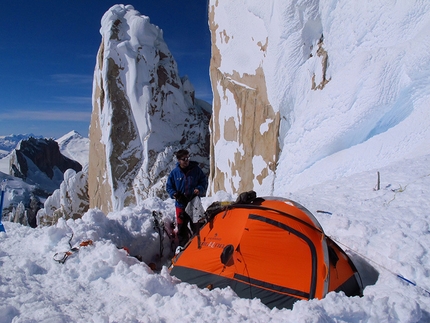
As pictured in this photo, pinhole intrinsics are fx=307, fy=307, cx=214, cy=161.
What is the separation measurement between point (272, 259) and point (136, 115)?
19470 millimetres

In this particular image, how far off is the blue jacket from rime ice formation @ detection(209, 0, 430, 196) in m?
3.01

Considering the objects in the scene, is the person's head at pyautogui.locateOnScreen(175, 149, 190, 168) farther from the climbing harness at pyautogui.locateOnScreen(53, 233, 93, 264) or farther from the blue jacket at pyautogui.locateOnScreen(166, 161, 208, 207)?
the climbing harness at pyautogui.locateOnScreen(53, 233, 93, 264)

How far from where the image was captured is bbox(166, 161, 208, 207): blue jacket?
15.6ft

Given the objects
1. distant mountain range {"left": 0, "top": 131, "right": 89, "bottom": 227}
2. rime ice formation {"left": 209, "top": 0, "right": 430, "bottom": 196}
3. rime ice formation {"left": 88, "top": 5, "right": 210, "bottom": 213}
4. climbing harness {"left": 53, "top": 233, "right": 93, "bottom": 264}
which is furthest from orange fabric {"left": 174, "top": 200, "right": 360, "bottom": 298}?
distant mountain range {"left": 0, "top": 131, "right": 89, "bottom": 227}

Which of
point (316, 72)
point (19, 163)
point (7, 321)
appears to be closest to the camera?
point (7, 321)

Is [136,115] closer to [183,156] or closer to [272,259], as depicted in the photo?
[183,156]

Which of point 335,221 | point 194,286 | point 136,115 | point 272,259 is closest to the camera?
point 194,286

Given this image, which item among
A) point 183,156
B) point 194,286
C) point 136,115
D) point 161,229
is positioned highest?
point 136,115

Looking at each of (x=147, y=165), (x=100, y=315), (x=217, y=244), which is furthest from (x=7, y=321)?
(x=147, y=165)

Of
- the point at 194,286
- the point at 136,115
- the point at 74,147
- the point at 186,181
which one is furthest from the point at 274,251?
the point at 74,147

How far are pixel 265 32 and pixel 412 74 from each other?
606 centimetres

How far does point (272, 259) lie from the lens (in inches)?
116

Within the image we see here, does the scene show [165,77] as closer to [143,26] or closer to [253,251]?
[143,26]

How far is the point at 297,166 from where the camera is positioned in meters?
8.26
